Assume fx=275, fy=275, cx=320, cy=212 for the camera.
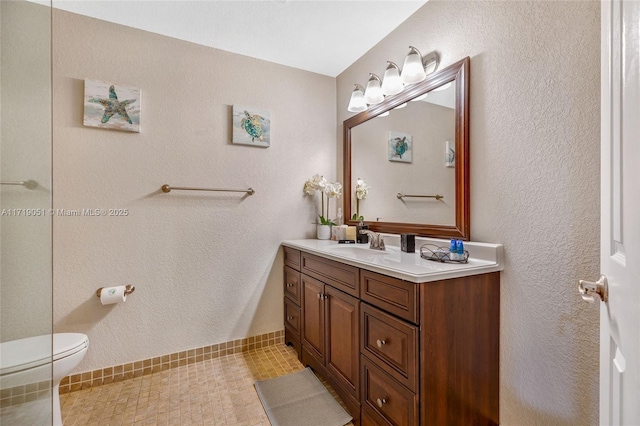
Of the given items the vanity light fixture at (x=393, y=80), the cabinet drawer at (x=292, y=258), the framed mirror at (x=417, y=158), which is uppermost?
the vanity light fixture at (x=393, y=80)

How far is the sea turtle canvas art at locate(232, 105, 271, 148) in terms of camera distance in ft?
6.93

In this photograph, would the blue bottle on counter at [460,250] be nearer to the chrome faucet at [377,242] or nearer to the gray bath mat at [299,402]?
the chrome faucet at [377,242]

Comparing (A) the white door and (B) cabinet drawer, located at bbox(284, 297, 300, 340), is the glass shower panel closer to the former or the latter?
(B) cabinet drawer, located at bbox(284, 297, 300, 340)

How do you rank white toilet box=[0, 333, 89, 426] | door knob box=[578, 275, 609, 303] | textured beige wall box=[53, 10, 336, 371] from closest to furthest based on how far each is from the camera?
door knob box=[578, 275, 609, 303] < white toilet box=[0, 333, 89, 426] < textured beige wall box=[53, 10, 336, 371]

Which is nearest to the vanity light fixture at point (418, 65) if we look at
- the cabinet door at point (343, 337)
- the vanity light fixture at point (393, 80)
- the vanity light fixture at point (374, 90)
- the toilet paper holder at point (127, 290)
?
the vanity light fixture at point (393, 80)

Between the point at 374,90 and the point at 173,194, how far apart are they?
1.60 m

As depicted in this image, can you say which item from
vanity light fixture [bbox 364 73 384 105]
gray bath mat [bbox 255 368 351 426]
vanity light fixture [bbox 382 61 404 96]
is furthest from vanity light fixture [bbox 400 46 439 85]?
gray bath mat [bbox 255 368 351 426]

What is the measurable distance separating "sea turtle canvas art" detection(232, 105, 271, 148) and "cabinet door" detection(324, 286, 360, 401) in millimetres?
1280

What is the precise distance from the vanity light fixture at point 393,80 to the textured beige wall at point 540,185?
0.42 meters

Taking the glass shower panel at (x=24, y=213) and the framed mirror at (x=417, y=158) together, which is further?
the framed mirror at (x=417, y=158)

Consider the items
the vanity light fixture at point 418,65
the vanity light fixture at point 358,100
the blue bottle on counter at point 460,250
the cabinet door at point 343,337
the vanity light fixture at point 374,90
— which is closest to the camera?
the blue bottle on counter at point 460,250

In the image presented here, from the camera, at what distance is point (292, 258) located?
2115mm

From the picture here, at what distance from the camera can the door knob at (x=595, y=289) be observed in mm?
650

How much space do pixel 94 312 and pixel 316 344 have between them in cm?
142
